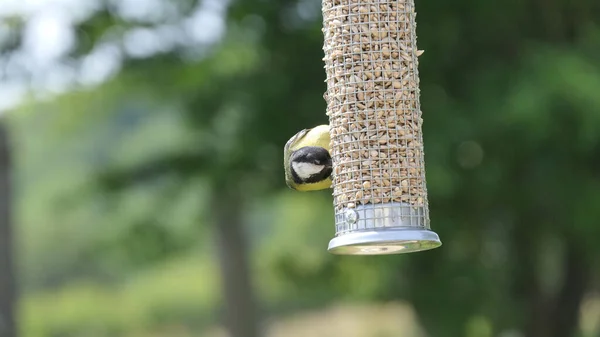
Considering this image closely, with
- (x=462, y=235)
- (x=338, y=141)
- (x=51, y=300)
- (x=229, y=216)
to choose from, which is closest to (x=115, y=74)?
(x=229, y=216)

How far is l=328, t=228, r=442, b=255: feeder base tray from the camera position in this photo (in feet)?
9.34

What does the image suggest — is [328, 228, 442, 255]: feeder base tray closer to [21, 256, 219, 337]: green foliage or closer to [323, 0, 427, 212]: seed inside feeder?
[323, 0, 427, 212]: seed inside feeder

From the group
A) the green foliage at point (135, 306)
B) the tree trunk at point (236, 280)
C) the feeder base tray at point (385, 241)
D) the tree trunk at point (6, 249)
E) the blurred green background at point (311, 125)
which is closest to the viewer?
the feeder base tray at point (385, 241)

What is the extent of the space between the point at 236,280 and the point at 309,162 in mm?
7445

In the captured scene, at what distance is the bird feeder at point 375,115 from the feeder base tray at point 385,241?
3.1 inches

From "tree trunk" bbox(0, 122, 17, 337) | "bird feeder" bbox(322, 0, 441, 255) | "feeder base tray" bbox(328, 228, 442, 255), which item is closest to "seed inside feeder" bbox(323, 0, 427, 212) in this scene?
"bird feeder" bbox(322, 0, 441, 255)

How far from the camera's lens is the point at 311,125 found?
7.00 metres

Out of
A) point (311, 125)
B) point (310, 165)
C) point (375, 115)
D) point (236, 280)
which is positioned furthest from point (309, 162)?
point (236, 280)

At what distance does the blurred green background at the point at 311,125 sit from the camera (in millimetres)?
6648

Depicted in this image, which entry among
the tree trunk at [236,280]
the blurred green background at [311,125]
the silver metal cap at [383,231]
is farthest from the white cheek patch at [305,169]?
the tree trunk at [236,280]

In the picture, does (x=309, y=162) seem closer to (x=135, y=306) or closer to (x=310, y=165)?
(x=310, y=165)

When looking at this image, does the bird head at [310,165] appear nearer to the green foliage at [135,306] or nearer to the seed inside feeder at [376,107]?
the seed inside feeder at [376,107]

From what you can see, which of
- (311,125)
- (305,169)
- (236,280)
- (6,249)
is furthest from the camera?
(236,280)

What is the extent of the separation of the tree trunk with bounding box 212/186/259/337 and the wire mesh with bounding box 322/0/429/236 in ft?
23.3
